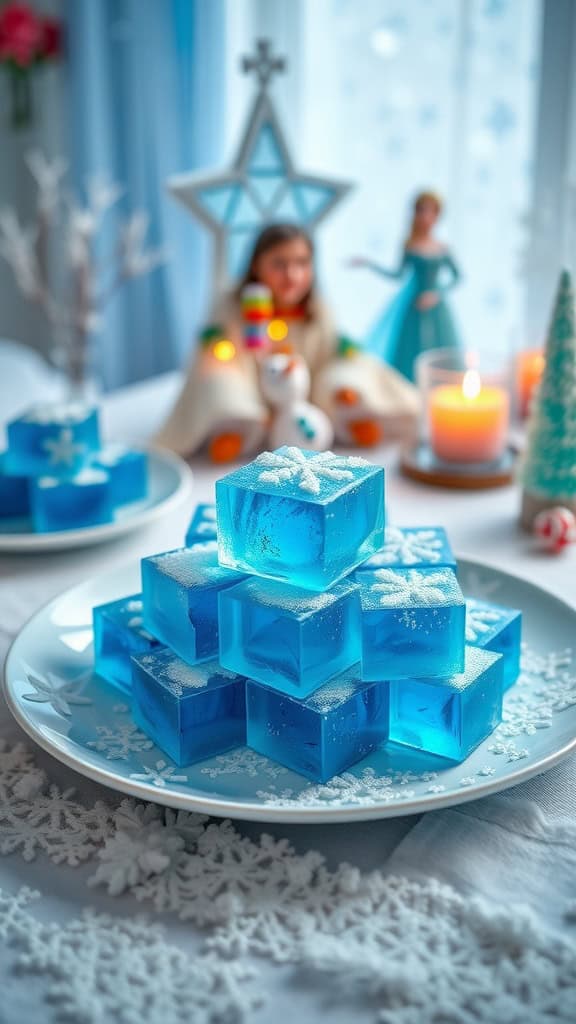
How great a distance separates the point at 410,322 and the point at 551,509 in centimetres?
51

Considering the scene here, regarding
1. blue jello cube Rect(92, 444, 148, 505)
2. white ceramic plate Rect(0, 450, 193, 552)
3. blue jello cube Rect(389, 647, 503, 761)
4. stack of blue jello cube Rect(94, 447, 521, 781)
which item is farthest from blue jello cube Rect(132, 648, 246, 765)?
blue jello cube Rect(92, 444, 148, 505)

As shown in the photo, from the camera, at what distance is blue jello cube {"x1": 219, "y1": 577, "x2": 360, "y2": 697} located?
69cm

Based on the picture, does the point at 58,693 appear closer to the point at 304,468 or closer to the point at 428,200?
the point at 304,468

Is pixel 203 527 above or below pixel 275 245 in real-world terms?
below

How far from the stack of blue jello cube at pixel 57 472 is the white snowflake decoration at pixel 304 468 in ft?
1.46

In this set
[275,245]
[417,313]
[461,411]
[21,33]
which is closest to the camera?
[461,411]

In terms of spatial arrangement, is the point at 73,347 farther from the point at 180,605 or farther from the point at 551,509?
the point at 180,605

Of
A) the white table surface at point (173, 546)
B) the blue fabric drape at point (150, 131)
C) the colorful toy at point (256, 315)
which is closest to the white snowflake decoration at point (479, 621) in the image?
the white table surface at point (173, 546)

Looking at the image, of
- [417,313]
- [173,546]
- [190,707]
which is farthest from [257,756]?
[417,313]

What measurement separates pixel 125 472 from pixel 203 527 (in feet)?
1.24

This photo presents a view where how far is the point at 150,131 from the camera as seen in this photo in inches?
101

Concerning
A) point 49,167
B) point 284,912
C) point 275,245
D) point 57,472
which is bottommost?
point 284,912

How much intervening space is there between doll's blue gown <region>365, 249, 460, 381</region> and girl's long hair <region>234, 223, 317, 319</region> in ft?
0.42

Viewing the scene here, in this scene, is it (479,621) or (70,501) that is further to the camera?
(70,501)
